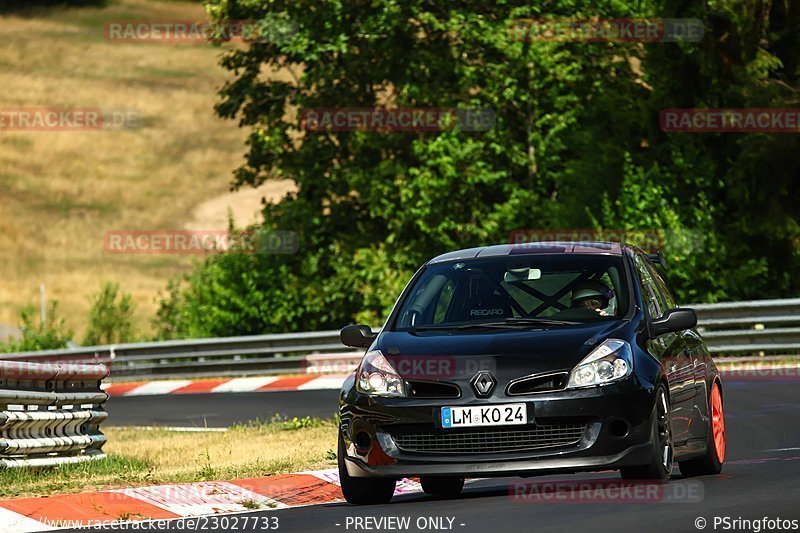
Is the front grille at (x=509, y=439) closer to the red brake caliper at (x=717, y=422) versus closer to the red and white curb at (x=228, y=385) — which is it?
the red brake caliper at (x=717, y=422)

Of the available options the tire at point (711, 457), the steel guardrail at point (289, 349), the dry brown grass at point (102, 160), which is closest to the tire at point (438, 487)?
the tire at point (711, 457)

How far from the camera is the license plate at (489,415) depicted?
32.0ft

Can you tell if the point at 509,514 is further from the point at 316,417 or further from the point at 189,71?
the point at 189,71

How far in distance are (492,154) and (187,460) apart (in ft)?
72.3

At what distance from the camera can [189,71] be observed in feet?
358

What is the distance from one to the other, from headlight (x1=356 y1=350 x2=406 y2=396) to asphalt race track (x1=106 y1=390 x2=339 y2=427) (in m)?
9.25

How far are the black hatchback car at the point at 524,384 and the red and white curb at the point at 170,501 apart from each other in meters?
0.88

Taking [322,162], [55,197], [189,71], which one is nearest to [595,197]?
[322,162]

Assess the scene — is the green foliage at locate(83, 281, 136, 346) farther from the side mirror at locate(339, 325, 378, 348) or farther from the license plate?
the license plate

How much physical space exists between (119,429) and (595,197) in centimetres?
1371

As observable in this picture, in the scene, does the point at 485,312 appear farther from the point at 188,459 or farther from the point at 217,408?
the point at 217,408

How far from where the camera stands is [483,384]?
32.1ft

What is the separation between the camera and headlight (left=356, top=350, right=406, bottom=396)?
1006cm
